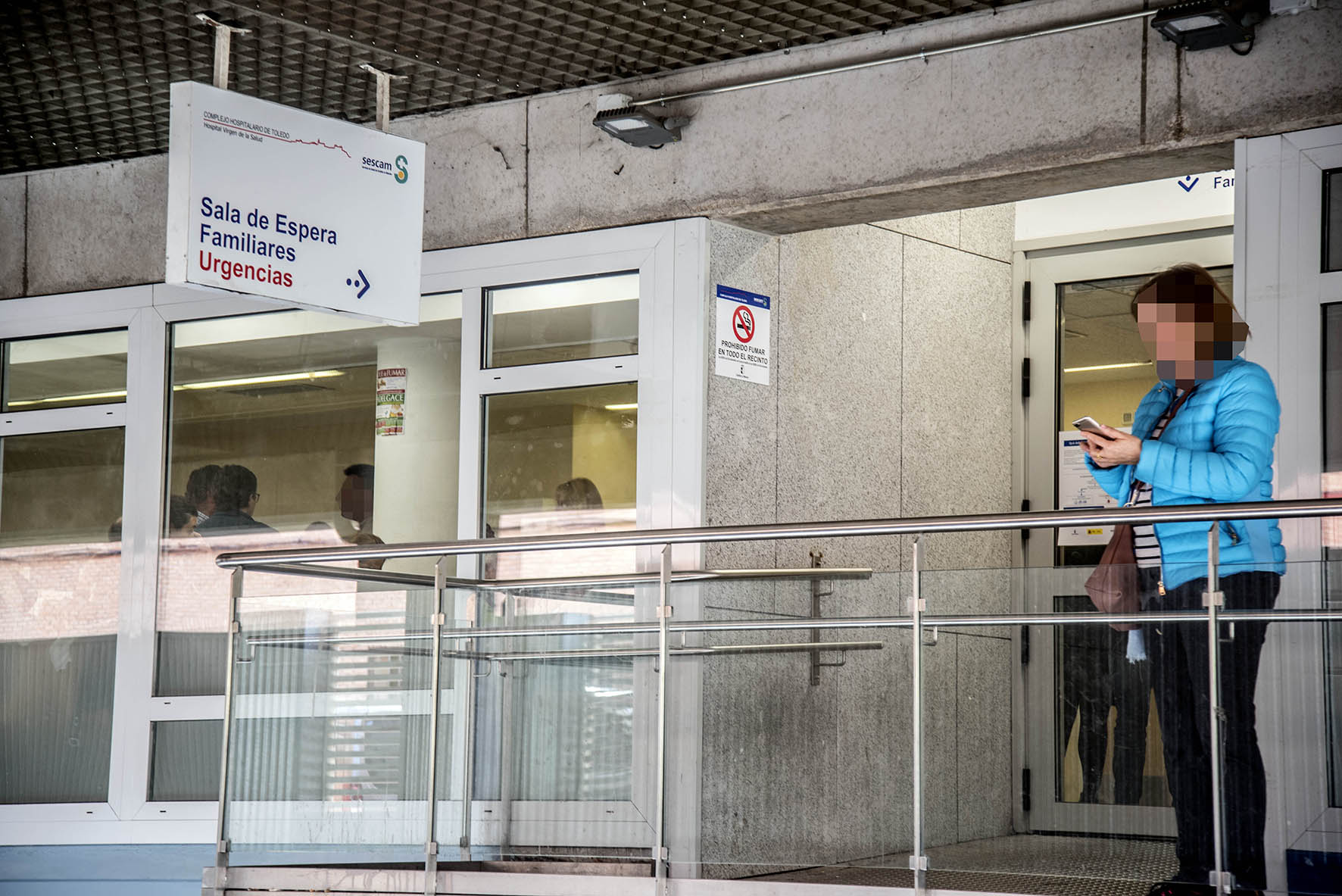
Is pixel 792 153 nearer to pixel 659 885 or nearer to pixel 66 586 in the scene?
pixel 659 885

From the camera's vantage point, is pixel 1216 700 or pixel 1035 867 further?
pixel 1035 867

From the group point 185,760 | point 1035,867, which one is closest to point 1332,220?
point 1035,867

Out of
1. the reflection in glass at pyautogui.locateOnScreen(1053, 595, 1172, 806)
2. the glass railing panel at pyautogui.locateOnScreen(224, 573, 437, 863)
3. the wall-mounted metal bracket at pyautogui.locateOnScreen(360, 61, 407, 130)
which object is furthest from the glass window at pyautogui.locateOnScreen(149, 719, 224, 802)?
the reflection in glass at pyautogui.locateOnScreen(1053, 595, 1172, 806)

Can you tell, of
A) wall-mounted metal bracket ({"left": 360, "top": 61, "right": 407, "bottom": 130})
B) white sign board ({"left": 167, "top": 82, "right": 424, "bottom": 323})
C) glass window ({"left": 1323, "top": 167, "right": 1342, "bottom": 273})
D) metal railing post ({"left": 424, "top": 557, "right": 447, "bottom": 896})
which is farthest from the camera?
wall-mounted metal bracket ({"left": 360, "top": 61, "right": 407, "bottom": 130})

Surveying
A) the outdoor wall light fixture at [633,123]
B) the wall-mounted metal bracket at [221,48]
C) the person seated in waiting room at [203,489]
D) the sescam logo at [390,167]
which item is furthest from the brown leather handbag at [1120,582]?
the person seated in waiting room at [203,489]

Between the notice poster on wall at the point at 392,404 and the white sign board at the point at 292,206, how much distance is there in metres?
1.27

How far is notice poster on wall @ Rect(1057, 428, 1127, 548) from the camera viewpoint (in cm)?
855

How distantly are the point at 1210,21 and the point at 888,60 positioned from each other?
145 cm

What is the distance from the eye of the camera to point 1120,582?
4.66 m

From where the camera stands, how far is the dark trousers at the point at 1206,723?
14.6 feet

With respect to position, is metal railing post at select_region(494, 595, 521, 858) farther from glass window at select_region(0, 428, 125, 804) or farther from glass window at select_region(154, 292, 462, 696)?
glass window at select_region(0, 428, 125, 804)

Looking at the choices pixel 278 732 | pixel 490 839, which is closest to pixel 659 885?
pixel 490 839

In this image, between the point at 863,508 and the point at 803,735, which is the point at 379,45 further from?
the point at 803,735

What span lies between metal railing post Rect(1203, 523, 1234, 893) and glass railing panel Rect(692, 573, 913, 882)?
0.96 metres
